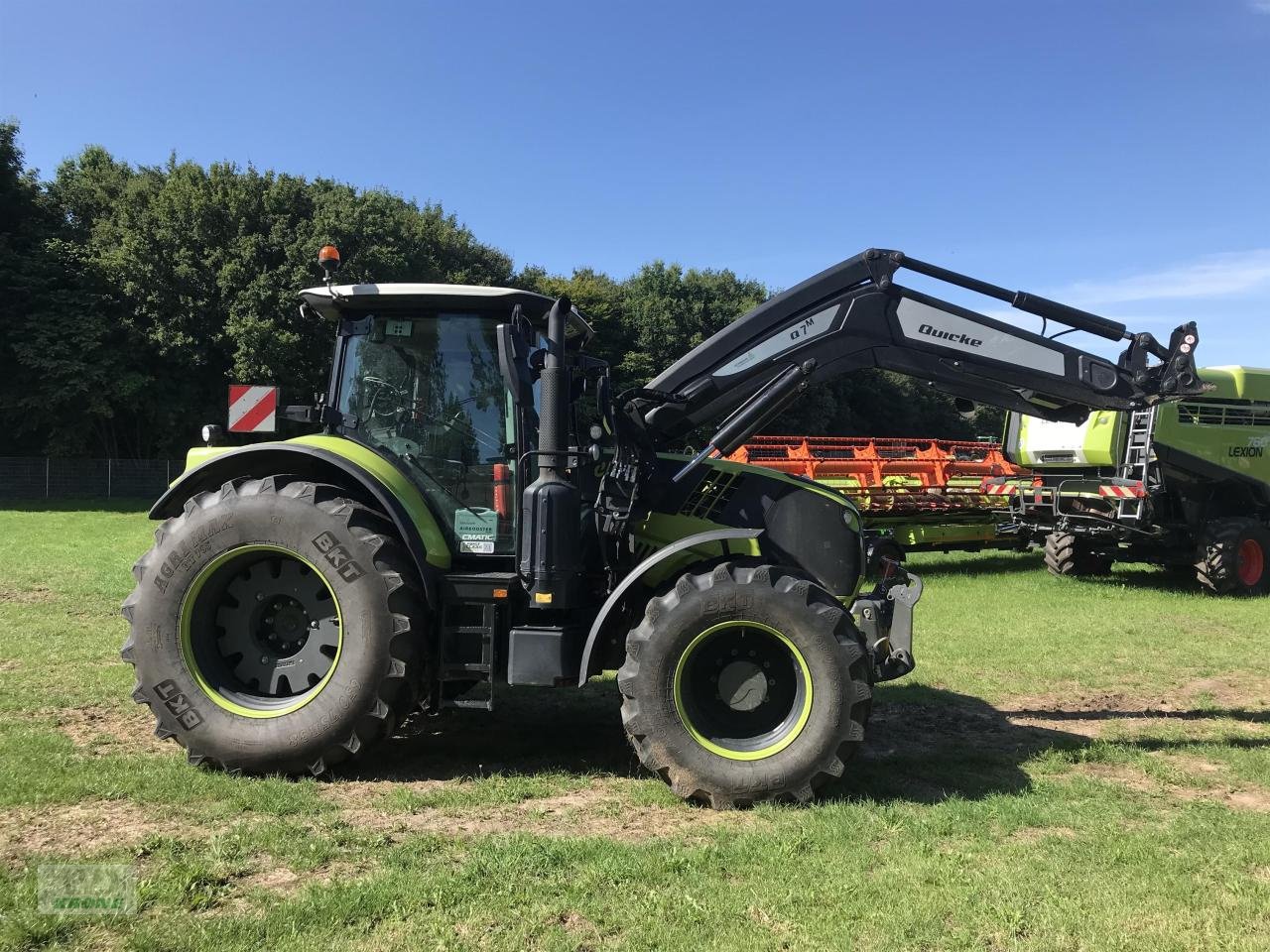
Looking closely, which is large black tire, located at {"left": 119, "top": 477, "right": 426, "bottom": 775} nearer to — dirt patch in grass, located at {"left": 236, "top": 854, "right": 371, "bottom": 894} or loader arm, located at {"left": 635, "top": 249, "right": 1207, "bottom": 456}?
dirt patch in grass, located at {"left": 236, "top": 854, "right": 371, "bottom": 894}

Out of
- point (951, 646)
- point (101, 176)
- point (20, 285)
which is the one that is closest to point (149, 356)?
point (20, 285)

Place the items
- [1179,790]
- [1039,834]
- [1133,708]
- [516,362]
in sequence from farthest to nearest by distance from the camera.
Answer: [1133,708], [1179,790], [516,362], [1039,834]

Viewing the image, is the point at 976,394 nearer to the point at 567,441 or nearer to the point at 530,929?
the point at 567,441

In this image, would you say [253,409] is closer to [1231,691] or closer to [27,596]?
[27,596]

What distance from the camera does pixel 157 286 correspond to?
92.6ft

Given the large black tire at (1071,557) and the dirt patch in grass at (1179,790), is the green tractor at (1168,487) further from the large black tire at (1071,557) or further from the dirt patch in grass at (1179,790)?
the dirt patch in grass at (1179,790)

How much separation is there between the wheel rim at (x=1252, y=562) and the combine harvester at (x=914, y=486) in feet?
9.68

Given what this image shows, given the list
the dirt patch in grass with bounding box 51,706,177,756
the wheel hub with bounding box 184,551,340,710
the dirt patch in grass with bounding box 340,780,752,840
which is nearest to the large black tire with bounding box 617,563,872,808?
the dirt patch in grass with bounding box 340,780,752,840

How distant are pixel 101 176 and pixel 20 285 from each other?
5.72 metres

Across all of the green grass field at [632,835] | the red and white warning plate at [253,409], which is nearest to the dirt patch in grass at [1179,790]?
the green grass field at [632,835]

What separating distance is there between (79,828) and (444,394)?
2.76 metres

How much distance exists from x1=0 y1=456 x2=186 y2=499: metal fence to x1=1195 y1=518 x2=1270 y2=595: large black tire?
26.1 m

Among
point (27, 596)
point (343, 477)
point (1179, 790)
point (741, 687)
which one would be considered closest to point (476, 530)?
point (343, 477)

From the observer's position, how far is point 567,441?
500cm
